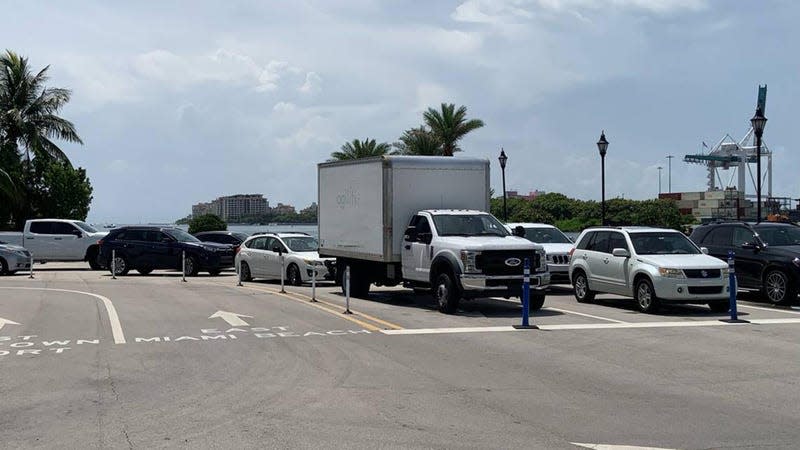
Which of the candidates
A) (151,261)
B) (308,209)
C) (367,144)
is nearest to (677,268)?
(151,261)

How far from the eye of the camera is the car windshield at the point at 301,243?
25328mm

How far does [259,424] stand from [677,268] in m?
11.0

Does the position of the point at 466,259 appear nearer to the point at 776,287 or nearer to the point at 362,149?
the point at 776,287

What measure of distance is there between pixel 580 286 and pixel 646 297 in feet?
8.58

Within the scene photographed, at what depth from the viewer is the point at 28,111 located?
4881 cm

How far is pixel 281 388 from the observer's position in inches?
350

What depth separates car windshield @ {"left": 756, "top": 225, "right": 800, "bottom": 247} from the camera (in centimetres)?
1866

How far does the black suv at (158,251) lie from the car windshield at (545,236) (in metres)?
11.5

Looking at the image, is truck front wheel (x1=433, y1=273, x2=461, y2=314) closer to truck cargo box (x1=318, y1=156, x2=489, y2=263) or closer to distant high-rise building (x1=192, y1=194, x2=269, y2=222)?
truck cargo box (x1=318, y1=156, x2=489, y2=263)

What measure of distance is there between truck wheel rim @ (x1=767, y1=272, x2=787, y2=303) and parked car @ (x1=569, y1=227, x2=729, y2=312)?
1757mm

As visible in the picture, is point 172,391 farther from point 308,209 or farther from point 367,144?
point 308,209

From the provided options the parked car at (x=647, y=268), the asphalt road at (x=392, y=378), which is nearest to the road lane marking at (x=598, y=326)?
the asphalt road at (x=392, y=378)

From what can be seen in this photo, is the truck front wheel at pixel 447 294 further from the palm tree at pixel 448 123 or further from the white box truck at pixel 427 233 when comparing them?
the palm tree at pixel 448 123

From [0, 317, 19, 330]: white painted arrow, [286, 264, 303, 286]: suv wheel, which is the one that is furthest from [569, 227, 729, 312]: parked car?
[0, 317, 19, 330]: white painted arrow
